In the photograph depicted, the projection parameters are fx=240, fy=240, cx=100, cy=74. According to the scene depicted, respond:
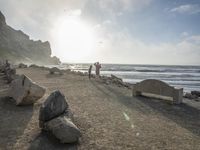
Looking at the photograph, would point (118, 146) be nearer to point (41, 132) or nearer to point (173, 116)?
point (41, 132)

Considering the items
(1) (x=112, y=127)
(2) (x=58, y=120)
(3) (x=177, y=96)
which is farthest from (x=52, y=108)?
(3) (x=177, y=96)

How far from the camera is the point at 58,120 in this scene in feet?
21.6

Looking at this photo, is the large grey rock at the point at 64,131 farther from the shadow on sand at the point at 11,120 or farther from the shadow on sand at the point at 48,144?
the shadow on sand at the point at 11,120

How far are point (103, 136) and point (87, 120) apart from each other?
1.53 meters

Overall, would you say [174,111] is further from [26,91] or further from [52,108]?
[26,91]

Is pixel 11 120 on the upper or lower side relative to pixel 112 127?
upper

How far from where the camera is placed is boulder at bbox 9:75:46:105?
9.61 m

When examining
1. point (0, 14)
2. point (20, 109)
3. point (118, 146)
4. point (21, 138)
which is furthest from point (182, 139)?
point (0, 14)

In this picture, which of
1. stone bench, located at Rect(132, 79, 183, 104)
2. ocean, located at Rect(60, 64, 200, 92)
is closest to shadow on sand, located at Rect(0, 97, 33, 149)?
stone bench, located at Rect(132, 79, 183, 104)

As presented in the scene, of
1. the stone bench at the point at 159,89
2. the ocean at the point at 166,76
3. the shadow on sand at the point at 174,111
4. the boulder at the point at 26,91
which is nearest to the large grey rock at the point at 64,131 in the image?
the boulder at the point at 26,91

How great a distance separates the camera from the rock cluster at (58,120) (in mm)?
6320

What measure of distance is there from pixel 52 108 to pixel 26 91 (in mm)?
2921

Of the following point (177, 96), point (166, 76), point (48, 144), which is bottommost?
point (166, 76)

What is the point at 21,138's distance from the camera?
6.47m
